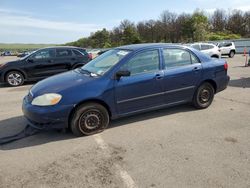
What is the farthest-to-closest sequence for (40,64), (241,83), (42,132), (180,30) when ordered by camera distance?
(180,30), (40,64), (241,83), (42,132)

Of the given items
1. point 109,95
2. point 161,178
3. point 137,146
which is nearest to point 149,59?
point 109,95

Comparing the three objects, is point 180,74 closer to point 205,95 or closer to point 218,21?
point 205,95

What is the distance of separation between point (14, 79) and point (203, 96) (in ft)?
26.9

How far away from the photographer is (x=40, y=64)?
1107cm

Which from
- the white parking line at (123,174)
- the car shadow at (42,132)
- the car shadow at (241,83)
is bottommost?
the white parking line at (123,174)

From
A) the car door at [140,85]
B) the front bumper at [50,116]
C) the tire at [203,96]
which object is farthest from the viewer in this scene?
the tire at [203,96]

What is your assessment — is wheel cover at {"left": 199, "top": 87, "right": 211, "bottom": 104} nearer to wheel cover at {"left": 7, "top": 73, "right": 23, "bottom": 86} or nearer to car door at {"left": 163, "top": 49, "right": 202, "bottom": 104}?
car door at {"left": 163, "top": 49, "right": 202, "bottom": 104}

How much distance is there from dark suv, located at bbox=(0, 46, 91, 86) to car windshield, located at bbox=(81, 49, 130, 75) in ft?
19.5

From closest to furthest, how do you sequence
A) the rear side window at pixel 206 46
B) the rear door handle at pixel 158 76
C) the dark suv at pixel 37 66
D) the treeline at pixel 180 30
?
1. the rear door handle at pixel 158 76
2. the dark suv at pixel 37 66
3. the rear side window at pixel 206 46
4. the treeline at pixel 180 30

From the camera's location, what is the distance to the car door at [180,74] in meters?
5.49

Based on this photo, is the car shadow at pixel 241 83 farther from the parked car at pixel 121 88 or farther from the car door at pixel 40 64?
the car door at pixel 40 64

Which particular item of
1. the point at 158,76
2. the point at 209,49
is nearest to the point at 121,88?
the point at 158,76

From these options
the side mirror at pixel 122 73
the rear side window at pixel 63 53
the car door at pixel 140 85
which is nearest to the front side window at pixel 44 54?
the rear side window at pixel 63 53

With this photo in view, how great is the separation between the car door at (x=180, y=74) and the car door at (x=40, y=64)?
7079 mm
